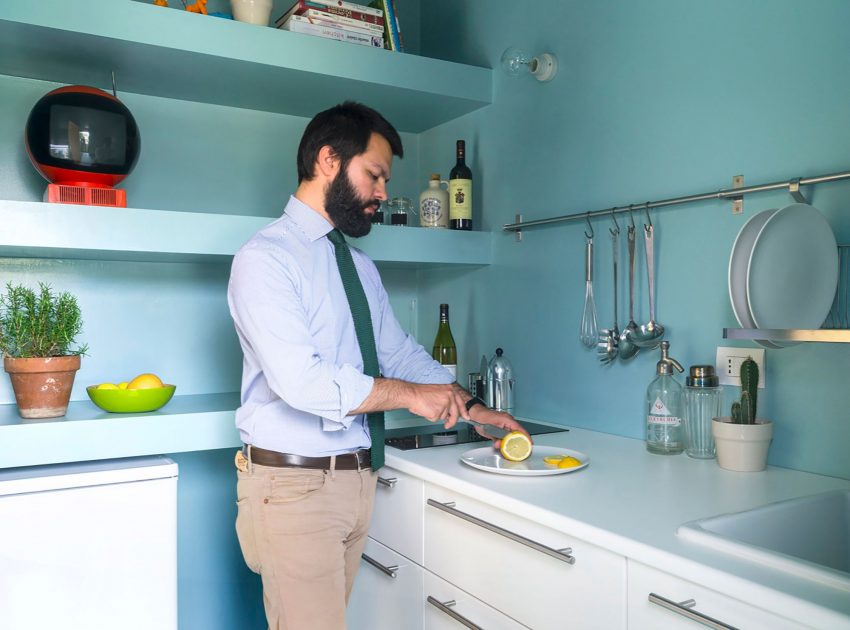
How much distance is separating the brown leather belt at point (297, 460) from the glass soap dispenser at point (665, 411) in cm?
67

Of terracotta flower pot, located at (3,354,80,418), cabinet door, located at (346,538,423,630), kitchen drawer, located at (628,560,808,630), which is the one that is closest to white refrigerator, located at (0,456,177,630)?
terracotta flower pot, located at (3,354,80,418)

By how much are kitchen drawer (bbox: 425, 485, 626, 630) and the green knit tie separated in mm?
156

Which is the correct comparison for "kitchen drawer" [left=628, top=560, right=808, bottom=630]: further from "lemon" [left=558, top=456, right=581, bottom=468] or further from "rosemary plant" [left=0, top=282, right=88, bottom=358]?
"rosemary plant" [left=0, top=282, right=88, bottom=358]

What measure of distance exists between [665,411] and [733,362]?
0.60 ft

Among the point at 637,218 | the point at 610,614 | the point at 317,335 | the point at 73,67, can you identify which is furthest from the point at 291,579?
the point at 73,67

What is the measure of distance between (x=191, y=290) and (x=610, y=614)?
1.69 metres

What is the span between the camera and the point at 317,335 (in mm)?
1606

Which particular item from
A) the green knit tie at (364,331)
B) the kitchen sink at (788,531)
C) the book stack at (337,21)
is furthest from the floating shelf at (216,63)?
the kitchen sink at (788,531)

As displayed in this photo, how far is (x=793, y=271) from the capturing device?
55.5 inches

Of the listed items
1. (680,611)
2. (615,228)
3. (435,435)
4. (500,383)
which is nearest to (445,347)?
(500,383)

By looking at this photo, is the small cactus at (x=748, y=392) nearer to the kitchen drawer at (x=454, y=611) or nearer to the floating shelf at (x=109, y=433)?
the kitchen drawer at (x=454, y=611)

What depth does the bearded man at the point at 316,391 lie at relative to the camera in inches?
57.9

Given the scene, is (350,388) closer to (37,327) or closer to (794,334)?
(794,334)

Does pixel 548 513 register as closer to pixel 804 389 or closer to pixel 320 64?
pixel 804 389
